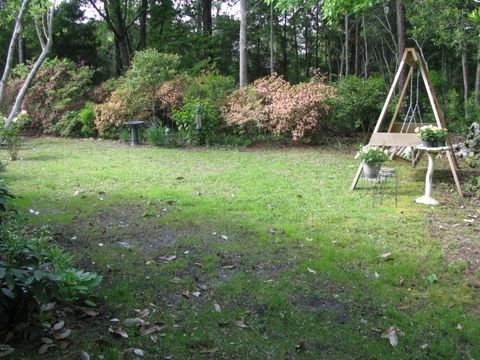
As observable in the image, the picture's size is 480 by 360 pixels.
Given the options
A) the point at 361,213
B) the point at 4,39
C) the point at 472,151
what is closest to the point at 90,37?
the point at 4,39

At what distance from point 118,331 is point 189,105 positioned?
9.66 m

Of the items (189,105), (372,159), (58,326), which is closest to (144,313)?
(58,326)

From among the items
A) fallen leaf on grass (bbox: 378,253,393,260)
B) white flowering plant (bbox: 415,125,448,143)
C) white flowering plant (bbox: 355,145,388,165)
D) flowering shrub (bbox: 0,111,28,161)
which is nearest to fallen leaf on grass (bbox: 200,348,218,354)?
fallen leaf on grass (bbox: 378,253,393,260)

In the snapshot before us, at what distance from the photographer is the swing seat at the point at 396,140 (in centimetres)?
632

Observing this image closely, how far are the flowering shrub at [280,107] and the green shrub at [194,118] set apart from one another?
1.42 feet

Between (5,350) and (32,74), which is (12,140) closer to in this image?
(32,74)

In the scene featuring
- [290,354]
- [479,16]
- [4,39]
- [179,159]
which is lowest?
[290,354]

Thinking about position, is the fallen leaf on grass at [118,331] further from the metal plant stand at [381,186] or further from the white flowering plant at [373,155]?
the white flowering plant at [373,155]

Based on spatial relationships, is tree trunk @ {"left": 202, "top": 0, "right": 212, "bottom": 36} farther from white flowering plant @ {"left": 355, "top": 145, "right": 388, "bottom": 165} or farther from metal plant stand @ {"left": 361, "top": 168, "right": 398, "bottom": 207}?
white flowering plant @ {"left": 355, "top": 145, "right": 388, "bottom": 165}

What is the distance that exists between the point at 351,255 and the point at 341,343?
1502mm

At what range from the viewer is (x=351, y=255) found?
4105 millimetres

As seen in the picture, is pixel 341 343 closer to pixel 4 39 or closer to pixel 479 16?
pixel 479 16

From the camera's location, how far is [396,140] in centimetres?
642

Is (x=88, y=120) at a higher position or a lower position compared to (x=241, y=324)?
higher
